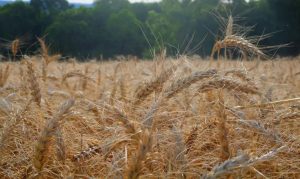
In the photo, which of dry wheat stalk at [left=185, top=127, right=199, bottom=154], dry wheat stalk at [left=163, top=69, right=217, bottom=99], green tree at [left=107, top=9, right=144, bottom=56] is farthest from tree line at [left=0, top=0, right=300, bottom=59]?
dry wheat stalk at [left=185, top=127, right=199, bottom=154]

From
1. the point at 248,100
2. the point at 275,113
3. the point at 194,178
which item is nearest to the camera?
the point at 194,178

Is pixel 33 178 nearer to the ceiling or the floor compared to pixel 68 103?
nearer to the floor

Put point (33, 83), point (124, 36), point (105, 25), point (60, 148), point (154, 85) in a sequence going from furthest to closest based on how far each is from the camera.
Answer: point (105, 25) < point (124, 36) < point (33, 83) < point (154, 85) < point (60, 148)

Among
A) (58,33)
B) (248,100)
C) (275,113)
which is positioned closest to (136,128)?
(275,113)

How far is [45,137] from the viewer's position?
1.10 meters

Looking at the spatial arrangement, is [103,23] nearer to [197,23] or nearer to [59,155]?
[197,23]

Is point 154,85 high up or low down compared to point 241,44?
down

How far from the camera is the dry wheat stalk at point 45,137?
→ 3.62 feet

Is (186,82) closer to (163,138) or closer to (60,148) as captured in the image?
(163,138)

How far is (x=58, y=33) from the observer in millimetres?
25469

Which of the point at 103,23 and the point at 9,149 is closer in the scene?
the point at 9,149

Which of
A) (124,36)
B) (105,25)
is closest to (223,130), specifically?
(124,36)

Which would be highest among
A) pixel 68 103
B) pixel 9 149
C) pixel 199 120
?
pixel 68 103

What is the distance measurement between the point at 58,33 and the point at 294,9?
54.6 feet
